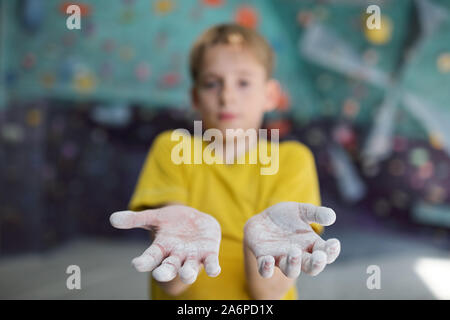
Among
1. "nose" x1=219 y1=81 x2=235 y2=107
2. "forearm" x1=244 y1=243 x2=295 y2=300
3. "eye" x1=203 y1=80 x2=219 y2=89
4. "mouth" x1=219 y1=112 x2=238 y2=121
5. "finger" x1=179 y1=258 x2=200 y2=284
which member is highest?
"eye" x1=203 y1=80 x2=219 y2=89

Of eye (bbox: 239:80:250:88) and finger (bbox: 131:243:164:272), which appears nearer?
finger (bbox: 131:243:164:272)

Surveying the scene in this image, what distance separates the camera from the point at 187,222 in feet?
2.25

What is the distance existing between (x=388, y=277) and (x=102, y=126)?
5.25 feet

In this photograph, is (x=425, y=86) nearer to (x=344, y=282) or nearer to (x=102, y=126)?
(x=344, y=282)

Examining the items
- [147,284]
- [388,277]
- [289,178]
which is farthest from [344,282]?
[289,178]

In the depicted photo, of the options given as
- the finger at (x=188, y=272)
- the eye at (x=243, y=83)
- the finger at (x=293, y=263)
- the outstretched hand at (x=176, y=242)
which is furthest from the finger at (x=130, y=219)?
the eye at (x=243, y=83)

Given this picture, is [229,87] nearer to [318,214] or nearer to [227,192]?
[227,192]

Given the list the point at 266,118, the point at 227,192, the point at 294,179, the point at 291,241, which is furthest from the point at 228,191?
the point at 266,118

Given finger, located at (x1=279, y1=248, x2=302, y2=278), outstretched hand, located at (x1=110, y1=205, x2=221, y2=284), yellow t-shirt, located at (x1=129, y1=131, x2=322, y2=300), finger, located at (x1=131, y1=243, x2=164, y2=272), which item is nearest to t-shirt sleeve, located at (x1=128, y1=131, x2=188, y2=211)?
yellow t-shirt, located at (x1=129, y1=131, x2=322, y2=300)

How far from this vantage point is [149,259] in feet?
1.89

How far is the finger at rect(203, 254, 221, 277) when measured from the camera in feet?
1.87

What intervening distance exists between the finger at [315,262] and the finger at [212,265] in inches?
4.7

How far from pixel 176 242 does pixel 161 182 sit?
0.23 m

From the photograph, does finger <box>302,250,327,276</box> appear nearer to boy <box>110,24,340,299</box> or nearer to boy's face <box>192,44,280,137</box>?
boy <box>110,24,340,299</box>
